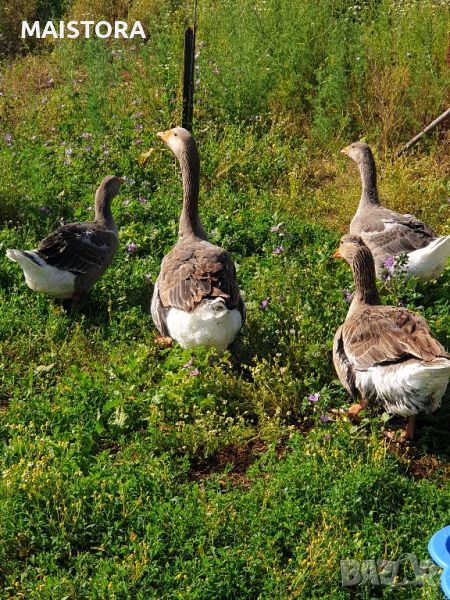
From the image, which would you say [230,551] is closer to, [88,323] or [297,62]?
[88,323]

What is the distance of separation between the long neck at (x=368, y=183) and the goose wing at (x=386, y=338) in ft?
8.52

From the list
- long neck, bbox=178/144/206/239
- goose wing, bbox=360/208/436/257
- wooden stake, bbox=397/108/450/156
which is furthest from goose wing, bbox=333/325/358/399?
wooden stake, bbox=397/108/450/156

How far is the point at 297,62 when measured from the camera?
10875 mm

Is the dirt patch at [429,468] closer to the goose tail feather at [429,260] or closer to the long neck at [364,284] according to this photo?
the long neck at [364,284]

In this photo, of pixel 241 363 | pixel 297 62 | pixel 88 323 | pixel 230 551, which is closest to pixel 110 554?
pixel 230 551

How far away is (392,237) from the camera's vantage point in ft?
24.7

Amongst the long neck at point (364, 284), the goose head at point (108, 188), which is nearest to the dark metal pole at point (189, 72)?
the goose head at point (108, 188)

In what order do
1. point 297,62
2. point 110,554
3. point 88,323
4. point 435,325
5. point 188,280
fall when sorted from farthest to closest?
point 297,62 < point 88,323 < point 435,325 < point 188,280 < point 110,554

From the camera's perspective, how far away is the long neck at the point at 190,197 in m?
7.61

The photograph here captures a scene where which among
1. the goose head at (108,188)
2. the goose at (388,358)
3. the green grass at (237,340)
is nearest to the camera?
the green grass at (237,340)

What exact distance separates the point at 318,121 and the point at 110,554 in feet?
23.1

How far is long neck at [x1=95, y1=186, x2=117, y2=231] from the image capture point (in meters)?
8.11

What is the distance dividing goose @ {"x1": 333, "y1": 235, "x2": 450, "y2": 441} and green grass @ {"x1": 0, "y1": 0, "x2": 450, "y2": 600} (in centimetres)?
26

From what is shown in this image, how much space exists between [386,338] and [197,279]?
5.11 ft
